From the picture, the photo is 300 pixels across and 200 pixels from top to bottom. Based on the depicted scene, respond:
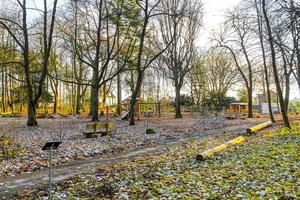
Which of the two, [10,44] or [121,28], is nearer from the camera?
[121,28]

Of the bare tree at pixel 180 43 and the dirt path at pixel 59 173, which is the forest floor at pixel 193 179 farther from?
the bare tree at pixel 180 43

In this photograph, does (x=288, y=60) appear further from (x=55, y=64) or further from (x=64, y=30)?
(x=55, y=64)

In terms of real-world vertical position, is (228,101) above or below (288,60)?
below

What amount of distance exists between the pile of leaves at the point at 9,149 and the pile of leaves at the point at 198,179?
12.2 feet

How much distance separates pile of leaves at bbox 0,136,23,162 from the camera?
1003cm

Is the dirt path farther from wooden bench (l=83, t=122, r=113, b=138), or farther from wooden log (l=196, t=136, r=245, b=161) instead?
wooden bench (l=83, t=122, r=113, b=138)

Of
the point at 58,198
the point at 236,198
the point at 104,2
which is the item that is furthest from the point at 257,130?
the point at 104,2

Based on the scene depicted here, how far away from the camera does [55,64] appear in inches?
1451

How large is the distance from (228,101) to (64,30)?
2595 centimetres

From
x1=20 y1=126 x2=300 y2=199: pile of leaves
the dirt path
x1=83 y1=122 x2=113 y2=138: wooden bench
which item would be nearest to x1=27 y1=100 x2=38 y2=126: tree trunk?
x1=83 y1=122 x2=113 y2=138: wooden bench

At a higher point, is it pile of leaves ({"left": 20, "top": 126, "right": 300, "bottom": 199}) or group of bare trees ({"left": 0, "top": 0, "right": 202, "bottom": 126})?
group of bare trees ({"left": 0, "top": 0, "right": 202, "bottom": 126})

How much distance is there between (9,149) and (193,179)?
23.3ft

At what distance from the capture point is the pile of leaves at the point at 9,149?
32.9 feet

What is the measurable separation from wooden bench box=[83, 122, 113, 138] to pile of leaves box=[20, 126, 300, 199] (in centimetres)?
617
